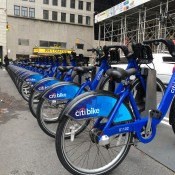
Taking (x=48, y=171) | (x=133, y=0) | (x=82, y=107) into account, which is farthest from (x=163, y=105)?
(x=133, y=0)

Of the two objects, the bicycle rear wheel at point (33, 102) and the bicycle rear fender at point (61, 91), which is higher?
the bicycle rear fender at point (61, 91)

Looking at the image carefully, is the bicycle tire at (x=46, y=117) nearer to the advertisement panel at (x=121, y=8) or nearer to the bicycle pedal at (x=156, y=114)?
the bicycle pedal at (x=156, y=114)

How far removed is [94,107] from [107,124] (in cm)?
22

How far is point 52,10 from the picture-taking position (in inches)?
2035

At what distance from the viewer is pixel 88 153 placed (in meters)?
3.60

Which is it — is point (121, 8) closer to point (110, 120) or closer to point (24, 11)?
point (110, 120)

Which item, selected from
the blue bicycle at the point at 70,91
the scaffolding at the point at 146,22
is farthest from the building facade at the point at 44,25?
the blue bicycle at the point at 70,91

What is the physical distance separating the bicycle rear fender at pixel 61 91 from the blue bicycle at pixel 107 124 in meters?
1.12

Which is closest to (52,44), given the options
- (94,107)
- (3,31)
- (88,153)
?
(3,31)

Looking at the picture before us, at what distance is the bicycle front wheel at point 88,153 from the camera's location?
2.94 metres

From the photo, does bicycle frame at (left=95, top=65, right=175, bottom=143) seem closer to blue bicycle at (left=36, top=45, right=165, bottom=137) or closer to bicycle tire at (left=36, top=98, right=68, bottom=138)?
blue bicycle at (left=36, top=45, right=165, bottom=137)

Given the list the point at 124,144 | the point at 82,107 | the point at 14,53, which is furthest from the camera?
the point at 14,53

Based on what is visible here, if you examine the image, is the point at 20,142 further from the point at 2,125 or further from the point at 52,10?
the point at 52,10

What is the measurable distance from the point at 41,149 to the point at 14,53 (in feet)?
152
